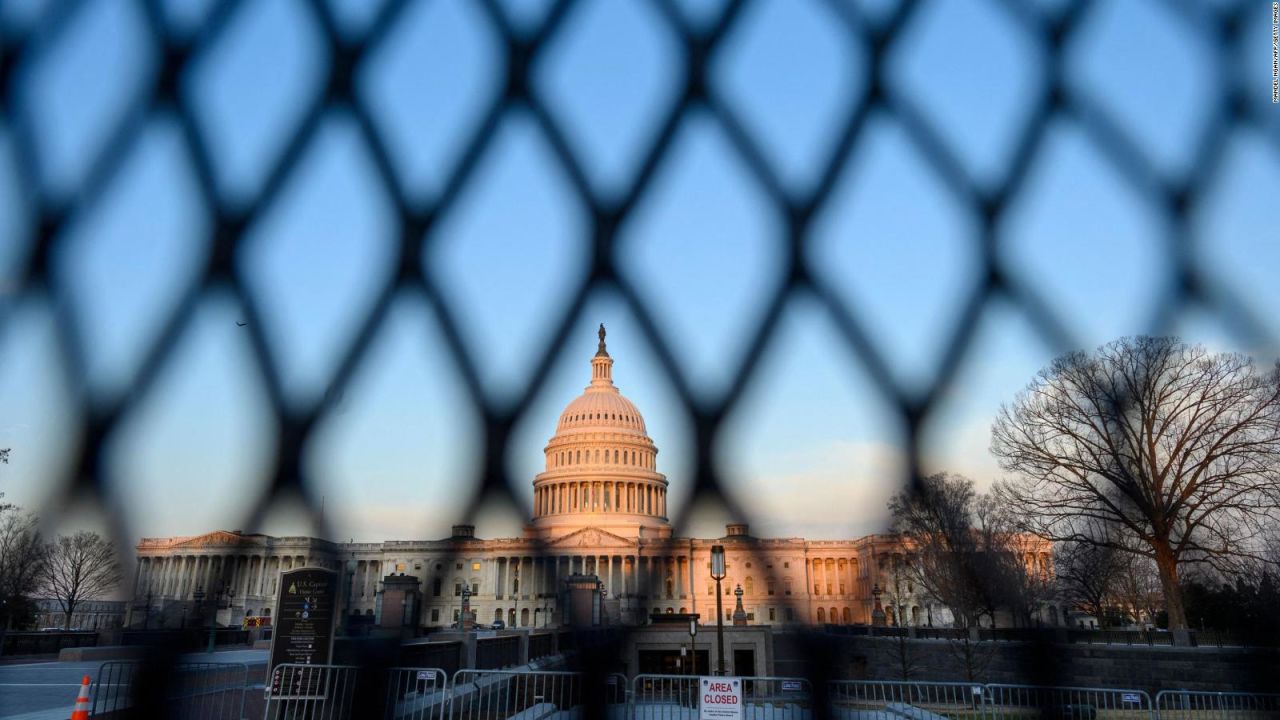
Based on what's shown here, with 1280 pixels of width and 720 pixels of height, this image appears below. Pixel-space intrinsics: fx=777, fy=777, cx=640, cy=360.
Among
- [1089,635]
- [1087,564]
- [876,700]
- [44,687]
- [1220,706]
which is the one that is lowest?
[1220,706]

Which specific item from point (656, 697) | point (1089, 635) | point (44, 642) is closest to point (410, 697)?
point (656, 697)

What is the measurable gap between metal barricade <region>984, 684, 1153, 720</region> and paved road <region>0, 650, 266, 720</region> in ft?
11.4

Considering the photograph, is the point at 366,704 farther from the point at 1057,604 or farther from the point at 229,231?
the point at 1057,604

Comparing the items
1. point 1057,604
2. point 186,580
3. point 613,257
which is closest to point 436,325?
point 613,257

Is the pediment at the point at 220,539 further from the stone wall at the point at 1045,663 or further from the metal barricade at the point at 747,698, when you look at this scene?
the stone wall at the point at 1045,663

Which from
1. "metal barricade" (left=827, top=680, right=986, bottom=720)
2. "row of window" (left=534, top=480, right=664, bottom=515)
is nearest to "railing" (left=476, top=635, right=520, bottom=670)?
"row of window" (left=534, top=480, right=664, bottom=515)

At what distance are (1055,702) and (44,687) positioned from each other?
11076 millimetres

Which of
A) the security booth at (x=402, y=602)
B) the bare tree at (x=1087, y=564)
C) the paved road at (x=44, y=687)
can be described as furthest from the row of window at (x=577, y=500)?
the bare tree at (x=1087, y=564)

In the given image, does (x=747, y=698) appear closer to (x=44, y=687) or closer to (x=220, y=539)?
(x=220, y=539)

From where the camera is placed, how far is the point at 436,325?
3.62ft

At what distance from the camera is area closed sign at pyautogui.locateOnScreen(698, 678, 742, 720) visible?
4113 mm

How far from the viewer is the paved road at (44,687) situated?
5.98 metres

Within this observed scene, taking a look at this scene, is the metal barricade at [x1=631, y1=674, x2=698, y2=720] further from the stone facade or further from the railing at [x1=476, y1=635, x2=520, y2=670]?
the railing at [x1=476, y1=635, x2=520, y2=670]

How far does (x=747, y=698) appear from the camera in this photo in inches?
191
